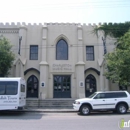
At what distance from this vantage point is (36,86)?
22578 mm

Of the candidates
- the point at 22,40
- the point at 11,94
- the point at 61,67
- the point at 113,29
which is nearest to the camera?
the point at 11,94

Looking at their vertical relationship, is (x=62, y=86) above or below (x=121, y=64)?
below

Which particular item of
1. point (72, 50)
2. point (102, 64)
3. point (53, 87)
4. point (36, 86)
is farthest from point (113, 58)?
point (36, 86)

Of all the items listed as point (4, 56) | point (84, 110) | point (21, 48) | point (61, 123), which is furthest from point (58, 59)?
point (61, 123)

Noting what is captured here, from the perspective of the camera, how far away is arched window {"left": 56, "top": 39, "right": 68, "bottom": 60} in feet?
76.3

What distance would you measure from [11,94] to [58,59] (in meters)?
11.0

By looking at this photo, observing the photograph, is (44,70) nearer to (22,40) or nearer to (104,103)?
(22,40)

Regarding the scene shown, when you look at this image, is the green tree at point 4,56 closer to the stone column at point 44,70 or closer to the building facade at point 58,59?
the building facade at point 58,59

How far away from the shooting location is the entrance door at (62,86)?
22.3 meters

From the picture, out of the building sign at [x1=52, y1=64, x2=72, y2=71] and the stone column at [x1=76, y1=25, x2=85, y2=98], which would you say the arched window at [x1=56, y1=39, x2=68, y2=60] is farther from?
the stone column at [x1=76, y1=25, x2=85, y2=98]

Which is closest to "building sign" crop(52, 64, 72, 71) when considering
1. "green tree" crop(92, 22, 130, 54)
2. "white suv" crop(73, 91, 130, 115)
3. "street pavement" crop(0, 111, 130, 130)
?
"green tree" crop(92, 22, 130, 54)

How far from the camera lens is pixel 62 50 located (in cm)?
2348

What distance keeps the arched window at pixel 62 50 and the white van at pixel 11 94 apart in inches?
413

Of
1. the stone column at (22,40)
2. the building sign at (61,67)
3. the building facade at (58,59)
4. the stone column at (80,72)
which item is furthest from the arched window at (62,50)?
the stone column at (22,40)
